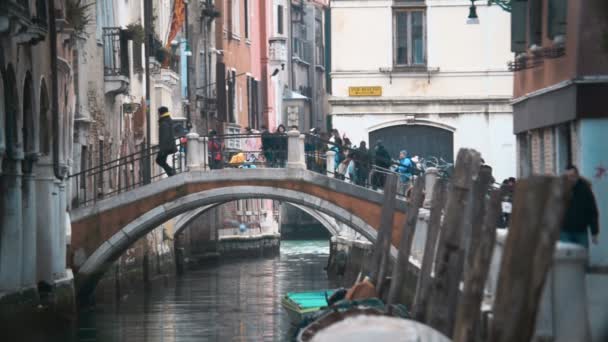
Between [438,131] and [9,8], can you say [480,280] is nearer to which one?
[9,8]

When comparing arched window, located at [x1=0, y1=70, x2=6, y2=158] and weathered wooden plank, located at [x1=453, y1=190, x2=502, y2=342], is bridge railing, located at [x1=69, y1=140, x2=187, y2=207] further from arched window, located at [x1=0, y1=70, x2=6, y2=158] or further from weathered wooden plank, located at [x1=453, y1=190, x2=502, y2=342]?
weathered wooden plank, located at [x1=453, y1=190, x2=502, y2=342]

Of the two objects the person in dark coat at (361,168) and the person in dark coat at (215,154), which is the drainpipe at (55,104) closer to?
the person in dark coat at (215,154)

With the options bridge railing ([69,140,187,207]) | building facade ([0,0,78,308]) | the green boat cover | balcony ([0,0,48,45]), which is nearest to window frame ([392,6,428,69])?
bridge railing ([69,140,187,207])

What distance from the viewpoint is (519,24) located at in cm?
2455

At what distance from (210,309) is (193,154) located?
263cm

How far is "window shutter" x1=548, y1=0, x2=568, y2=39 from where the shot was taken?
837 inches

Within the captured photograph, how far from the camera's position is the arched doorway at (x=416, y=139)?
3625cm

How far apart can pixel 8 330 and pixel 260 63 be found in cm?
3429

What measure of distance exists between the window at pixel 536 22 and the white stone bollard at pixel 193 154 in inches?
290

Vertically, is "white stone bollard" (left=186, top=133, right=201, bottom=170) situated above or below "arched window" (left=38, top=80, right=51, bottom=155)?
below

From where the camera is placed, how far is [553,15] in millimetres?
21688

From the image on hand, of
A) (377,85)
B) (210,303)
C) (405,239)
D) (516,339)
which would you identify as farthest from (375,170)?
(516,339)

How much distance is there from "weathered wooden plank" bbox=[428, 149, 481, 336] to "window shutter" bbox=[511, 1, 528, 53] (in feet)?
26.6

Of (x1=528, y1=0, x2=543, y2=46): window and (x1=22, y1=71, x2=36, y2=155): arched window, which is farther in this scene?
(x1=528, y1=0, x2=543, y2=46): window
